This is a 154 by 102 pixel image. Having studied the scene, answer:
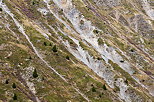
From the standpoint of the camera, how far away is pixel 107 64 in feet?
255

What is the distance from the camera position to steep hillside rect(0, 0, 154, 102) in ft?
179

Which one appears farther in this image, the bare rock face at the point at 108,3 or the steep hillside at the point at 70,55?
the bare rock face at the point at 108,3

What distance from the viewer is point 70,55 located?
7425 centimetres

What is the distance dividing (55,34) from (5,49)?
2743 cm

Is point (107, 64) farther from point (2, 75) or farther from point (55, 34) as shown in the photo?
point (2, 75)

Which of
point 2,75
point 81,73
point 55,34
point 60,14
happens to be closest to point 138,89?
point 81,73

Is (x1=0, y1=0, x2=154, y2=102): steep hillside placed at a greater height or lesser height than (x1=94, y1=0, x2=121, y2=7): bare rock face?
lesser

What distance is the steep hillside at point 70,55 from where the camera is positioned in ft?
179

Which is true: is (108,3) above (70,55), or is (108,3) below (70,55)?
above

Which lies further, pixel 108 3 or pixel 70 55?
pixel 108 3

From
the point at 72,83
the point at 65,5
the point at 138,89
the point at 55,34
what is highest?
the point at 65,5

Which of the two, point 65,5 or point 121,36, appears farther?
point 65,5

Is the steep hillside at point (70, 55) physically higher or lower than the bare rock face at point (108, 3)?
lower

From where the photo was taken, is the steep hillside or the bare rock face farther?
the bare rock face
